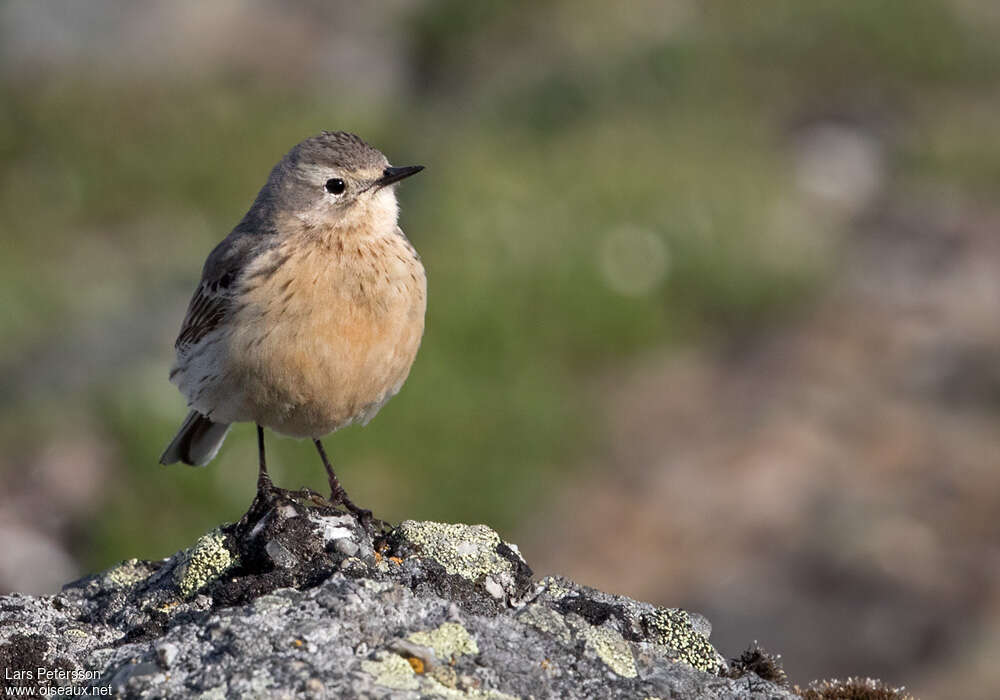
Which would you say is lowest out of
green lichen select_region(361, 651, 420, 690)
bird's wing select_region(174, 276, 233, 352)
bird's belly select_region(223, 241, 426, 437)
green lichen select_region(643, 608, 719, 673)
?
green lichen select_region(361, 651, 420, 690)

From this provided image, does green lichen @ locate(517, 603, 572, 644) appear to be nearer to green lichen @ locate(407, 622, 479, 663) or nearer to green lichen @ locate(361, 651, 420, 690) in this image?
green lichen @ locate(407, 622, 479, 663)

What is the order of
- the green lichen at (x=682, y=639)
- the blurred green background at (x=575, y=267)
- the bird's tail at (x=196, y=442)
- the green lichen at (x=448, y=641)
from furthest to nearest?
the blurred green background at (x=575, y=267), the bird's tail at (x=196, y=442), the green lichen at (x=682, y=639), the green lichen at (x=448, y=641)

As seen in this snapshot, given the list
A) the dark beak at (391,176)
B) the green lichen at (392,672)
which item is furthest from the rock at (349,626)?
the dark beak at (391,176)

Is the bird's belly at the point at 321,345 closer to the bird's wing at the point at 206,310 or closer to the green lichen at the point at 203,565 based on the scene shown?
the bird's wing at the point at 206,310

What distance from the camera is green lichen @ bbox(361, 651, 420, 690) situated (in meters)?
4.37

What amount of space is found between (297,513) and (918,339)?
989 centimetres

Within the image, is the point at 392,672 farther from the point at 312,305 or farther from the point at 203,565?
the point at 312,305

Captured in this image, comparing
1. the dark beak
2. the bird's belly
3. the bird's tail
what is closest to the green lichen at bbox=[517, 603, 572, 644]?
the bird's belly

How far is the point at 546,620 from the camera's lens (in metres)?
5.06

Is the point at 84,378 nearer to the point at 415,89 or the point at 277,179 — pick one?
the point at 277,179

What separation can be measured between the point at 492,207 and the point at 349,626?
10827mm

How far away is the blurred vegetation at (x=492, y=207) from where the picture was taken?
1209 centimetres

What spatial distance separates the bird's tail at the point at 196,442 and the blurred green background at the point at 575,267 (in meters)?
3.09

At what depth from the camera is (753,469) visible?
12.5 meters
